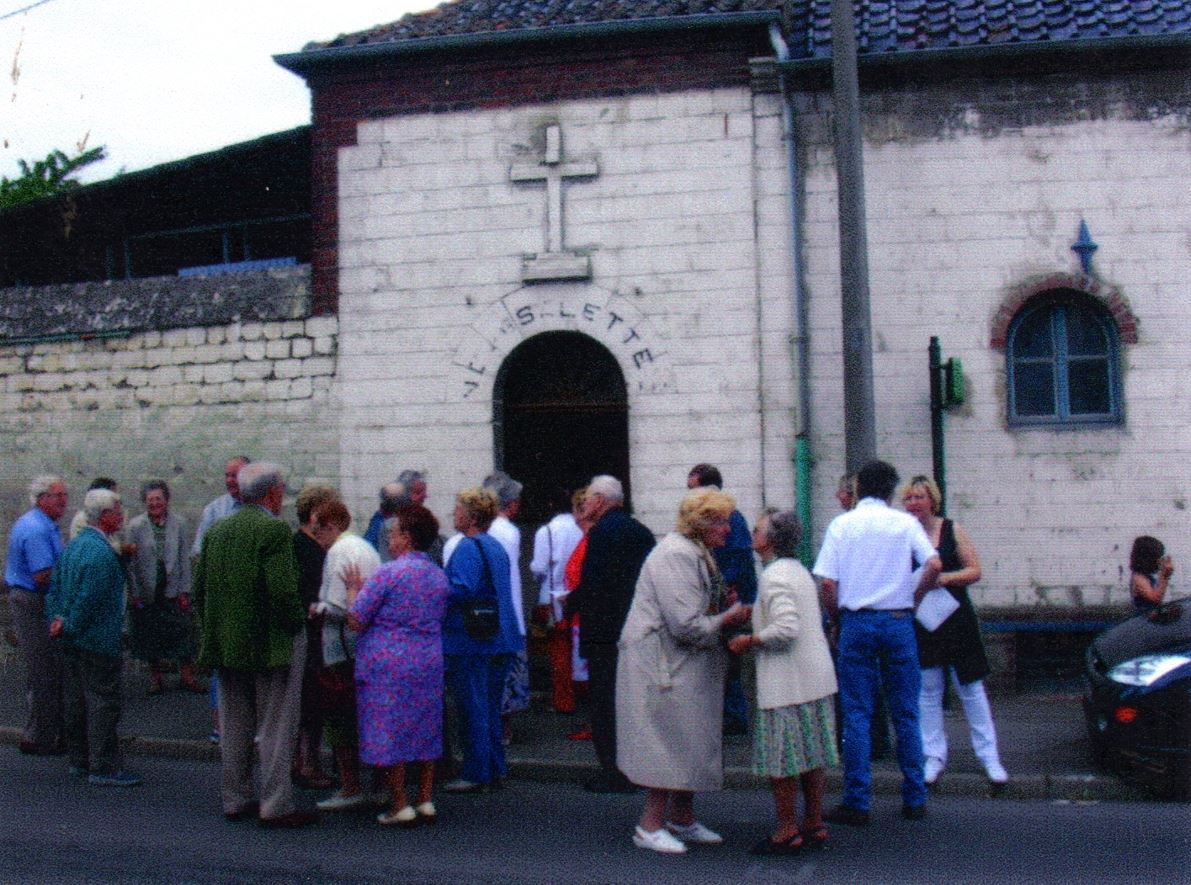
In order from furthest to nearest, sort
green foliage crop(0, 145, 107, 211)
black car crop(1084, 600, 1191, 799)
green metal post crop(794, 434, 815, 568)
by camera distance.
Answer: green foliage crop(0, 145, 107, 211) < green metal post crop(794, 434, 815, 568) < black car crop(1084, 600, 1191, 799)

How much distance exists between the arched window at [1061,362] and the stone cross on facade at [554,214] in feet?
11.7

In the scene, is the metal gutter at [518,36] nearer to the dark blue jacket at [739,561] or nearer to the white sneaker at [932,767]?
the dark blue jacket at [739,561]

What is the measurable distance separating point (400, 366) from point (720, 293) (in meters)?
2.78

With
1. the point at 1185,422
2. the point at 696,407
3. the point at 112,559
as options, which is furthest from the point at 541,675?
the point at 1185,422

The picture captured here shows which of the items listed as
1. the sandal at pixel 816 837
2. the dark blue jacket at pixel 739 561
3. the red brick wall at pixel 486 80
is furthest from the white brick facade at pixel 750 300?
the sandal at pixel 816 837

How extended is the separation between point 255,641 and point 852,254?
4.66 metres

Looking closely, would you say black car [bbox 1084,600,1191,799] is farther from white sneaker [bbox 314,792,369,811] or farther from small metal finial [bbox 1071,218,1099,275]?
white sneaker [bbox 314,792,369,811]

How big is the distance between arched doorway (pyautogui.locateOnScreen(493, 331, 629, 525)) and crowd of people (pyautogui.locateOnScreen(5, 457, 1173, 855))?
118 inches

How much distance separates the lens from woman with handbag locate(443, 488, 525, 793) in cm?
834

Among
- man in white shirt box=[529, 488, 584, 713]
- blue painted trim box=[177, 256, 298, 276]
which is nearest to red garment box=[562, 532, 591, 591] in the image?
man in white shirt box=[529, 488, 584, 713]

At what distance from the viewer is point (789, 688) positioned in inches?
268

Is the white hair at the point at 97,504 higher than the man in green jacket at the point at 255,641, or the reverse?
the white hair at the point at 97,504

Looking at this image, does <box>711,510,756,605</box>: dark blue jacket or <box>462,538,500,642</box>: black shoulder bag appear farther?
<box>711,510,756,605</box>: dark blue jacket

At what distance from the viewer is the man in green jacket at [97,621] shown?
8.54 metres
